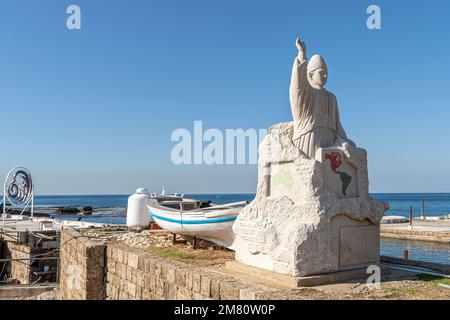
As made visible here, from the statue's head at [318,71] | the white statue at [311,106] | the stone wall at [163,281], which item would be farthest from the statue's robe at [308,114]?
the stone wall at [163,281]

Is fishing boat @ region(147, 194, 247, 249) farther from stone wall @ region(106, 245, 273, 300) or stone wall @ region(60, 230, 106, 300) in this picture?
A: stone wall @ region(60, 230, 106, 300)

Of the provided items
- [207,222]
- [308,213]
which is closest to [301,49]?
[308,213]

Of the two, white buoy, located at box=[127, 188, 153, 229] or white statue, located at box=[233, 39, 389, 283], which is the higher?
white statue, located at box=[233, 39, 389, 283]

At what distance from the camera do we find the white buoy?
12703 millimetres

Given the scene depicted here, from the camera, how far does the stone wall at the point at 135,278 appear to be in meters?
5.68

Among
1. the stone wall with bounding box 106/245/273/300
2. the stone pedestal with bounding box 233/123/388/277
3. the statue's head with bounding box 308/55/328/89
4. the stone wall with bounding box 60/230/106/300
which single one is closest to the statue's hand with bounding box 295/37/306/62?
the statue's head with bounding box 308/55/328/89

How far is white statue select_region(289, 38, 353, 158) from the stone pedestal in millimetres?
210

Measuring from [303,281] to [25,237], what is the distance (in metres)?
15.2

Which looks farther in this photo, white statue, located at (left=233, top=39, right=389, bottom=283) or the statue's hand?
the statue's hand

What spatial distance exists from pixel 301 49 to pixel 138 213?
8.18 meters
